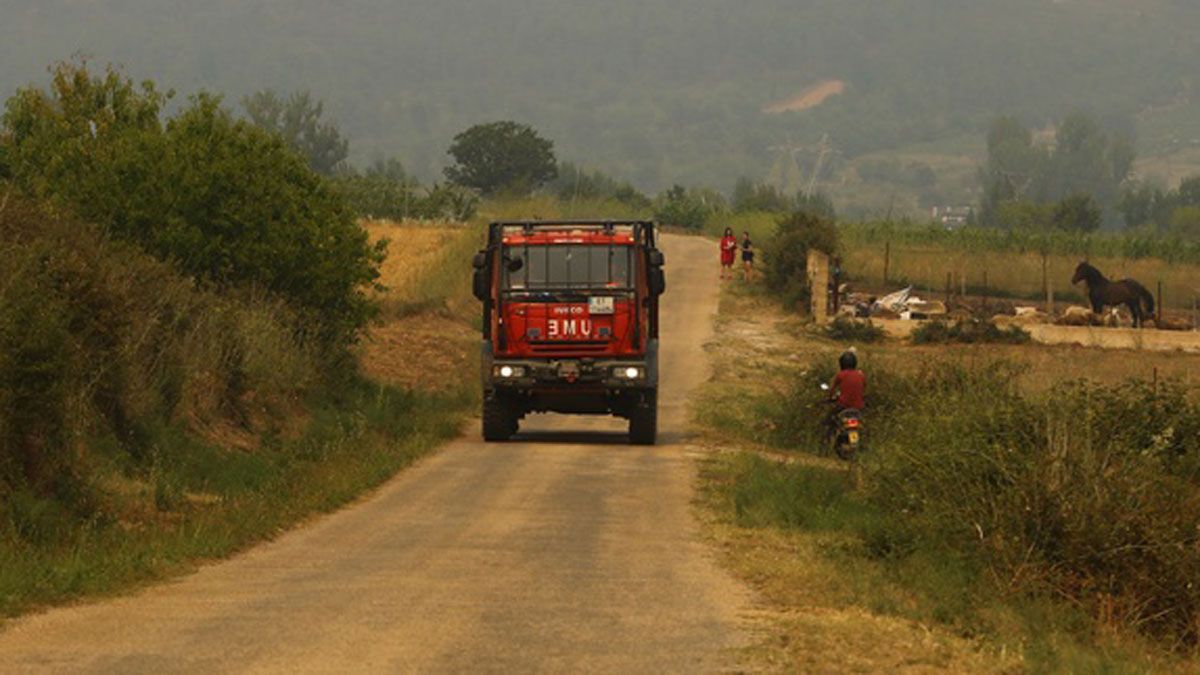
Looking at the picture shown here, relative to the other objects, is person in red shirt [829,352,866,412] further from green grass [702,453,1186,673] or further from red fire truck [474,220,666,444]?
red fire truck [474,220,666,444]

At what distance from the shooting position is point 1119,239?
93.0 meters

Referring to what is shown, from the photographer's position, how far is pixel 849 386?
27.8 metres

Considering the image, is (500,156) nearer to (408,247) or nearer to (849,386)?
(408,247)

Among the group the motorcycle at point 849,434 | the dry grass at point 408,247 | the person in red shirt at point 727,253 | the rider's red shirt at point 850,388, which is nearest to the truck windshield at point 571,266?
the rider's red shirt at point 850,388

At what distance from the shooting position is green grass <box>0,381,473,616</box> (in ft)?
54.5

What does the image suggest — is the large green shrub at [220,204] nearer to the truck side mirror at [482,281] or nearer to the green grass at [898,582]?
the truck side mirror at [482,281]

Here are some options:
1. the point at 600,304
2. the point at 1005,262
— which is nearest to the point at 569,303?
the point at 600,304

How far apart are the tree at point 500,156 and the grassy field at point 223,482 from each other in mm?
126884

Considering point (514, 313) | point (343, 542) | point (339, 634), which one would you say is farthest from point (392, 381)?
point (339, 634)

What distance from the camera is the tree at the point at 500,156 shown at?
572 ft

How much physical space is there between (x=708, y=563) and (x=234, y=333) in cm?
1374

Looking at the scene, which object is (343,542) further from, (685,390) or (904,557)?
(685,390)

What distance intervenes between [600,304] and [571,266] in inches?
31.2

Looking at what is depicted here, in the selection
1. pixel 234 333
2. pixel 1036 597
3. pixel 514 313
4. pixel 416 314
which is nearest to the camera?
pixel 1036 597
